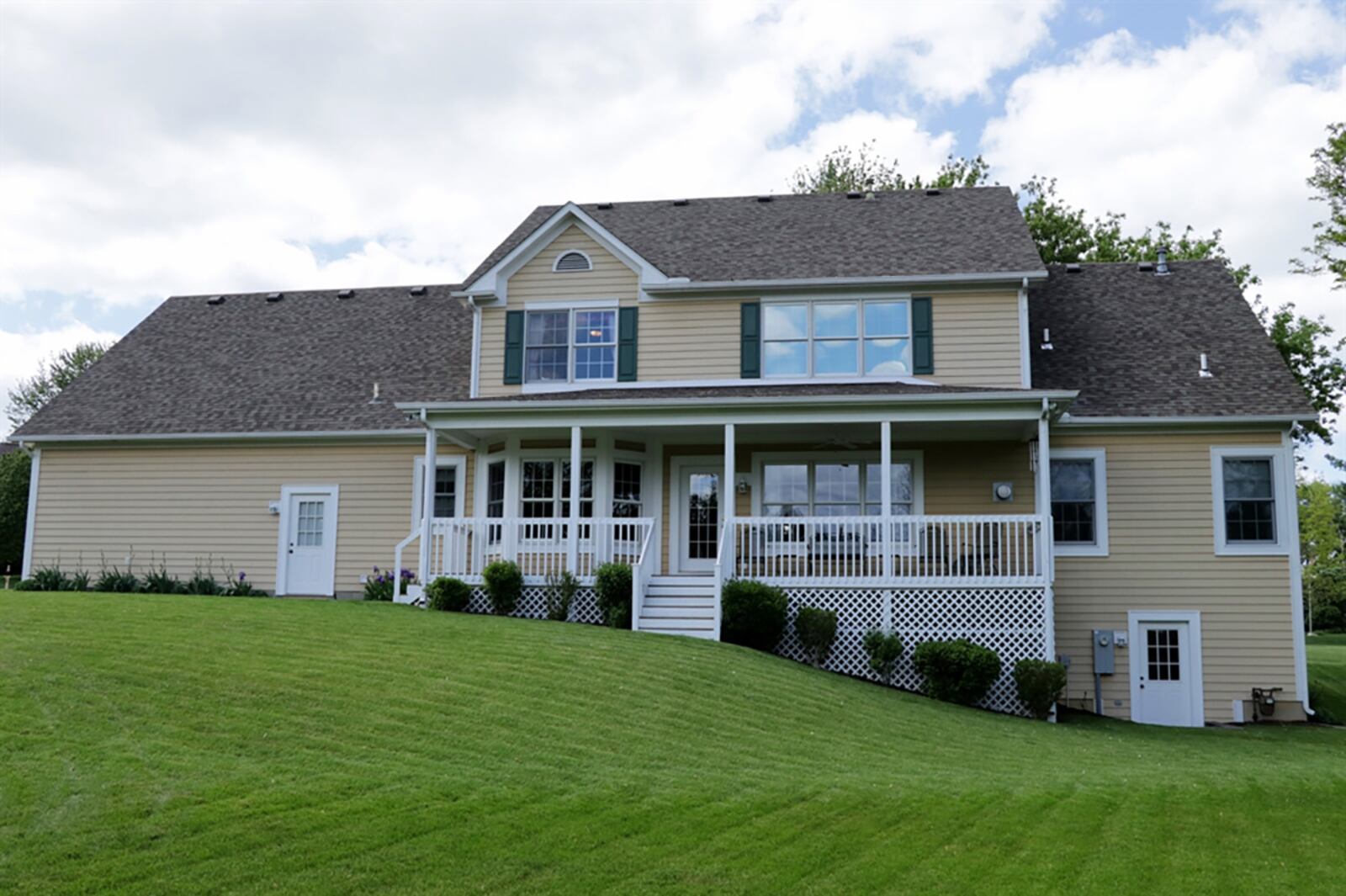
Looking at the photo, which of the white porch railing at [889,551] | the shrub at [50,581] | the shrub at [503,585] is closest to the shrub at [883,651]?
the white porch railing at [889,551]

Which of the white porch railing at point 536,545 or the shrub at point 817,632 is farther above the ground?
the white porch railing at point 536,545

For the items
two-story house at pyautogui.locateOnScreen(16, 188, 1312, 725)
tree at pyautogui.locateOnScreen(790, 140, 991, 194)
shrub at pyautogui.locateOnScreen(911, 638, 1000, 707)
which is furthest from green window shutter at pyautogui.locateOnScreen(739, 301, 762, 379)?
tree at pyautogui.locateOnScreen(790, 140, 991, 194)

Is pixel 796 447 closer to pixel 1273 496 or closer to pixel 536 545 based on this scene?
pixel 536 545

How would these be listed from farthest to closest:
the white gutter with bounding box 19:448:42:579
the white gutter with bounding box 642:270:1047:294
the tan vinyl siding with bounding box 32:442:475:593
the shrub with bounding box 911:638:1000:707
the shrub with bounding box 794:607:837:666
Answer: the white gutter with bounding box 19:448:42:579
the tan vinyl siding with bounding box 32:442:475:593
the white gutter with bounding box 642:270:1047:294
the shrub with bounding box 794:607:837:666
the shrub with bounding box 911:638:1000:707

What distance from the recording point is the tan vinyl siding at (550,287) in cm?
1931

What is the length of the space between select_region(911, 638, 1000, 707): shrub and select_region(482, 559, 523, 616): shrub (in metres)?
5.89

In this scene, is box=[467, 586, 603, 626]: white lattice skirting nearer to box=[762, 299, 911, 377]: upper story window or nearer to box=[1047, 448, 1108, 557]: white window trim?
box=[762, 299, 911, 377]: upper story window

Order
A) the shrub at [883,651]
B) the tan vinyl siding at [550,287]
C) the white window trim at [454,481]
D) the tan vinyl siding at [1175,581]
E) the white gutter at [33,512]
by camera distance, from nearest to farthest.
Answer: the shrub at [883,651] → the tan vinyl siding at [1175,581] → the tan vinyl siding at [550,287] → the white window trim at [454,481] → the white gutter at [33,512]

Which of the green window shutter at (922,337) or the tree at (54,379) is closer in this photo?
the green window shutter at (922,337)

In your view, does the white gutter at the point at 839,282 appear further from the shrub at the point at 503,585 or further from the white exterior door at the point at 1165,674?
the white exterior door at the point at 1165,674

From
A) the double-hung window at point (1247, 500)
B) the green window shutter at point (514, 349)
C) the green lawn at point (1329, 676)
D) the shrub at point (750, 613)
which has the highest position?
the green window shutter at point (514, 349)

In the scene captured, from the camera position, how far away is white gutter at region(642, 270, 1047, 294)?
17906 millimetres

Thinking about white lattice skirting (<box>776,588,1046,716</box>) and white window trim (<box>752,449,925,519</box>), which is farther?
white window trim (<box>752,449,925,519</box>)

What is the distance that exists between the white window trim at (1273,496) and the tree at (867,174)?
18025mm
